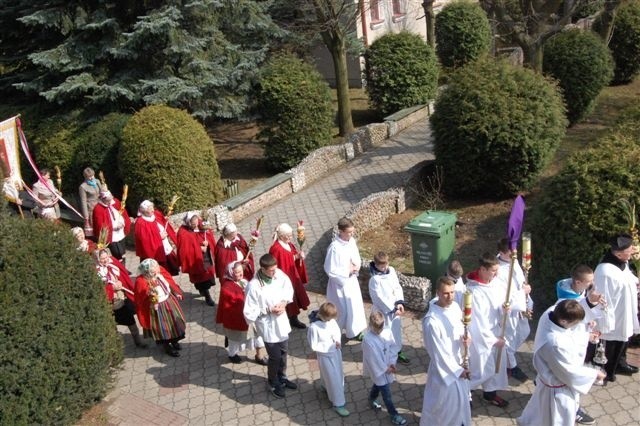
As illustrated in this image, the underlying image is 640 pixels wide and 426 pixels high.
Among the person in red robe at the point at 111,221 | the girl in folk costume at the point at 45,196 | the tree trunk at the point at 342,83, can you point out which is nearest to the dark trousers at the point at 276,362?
the person in red robe at the point at 111,221

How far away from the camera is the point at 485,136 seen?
12.0m

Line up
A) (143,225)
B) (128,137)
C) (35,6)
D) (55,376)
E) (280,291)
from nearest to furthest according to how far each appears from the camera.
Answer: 1. (55,376)
2. (280,291)
3. (143,225)
4. (128,137)
5. (35,6)

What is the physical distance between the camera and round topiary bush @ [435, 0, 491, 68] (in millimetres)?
23812

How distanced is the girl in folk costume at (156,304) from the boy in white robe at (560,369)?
4.42 meters

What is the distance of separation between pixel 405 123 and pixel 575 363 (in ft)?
44.5

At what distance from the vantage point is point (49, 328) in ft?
21.4

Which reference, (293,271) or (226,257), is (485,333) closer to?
(293,271)

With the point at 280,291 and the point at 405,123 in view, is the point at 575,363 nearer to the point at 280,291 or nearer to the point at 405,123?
the point at 280,291

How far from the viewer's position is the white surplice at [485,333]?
6969 mm

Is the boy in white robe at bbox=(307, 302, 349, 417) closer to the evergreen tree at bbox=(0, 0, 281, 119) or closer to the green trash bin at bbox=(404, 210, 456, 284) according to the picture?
the green trash bin at bbox=(404, 210, 456, 284)

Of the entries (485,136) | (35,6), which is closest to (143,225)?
(485,136)

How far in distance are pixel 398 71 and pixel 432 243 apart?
10.7 m

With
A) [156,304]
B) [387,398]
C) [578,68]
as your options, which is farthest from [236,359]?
[578,68]

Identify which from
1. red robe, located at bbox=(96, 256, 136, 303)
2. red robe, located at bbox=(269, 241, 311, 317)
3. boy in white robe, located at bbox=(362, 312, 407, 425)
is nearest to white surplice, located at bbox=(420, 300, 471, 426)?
boy in white robe, located at bbox=(362, 312, 407, 425)
